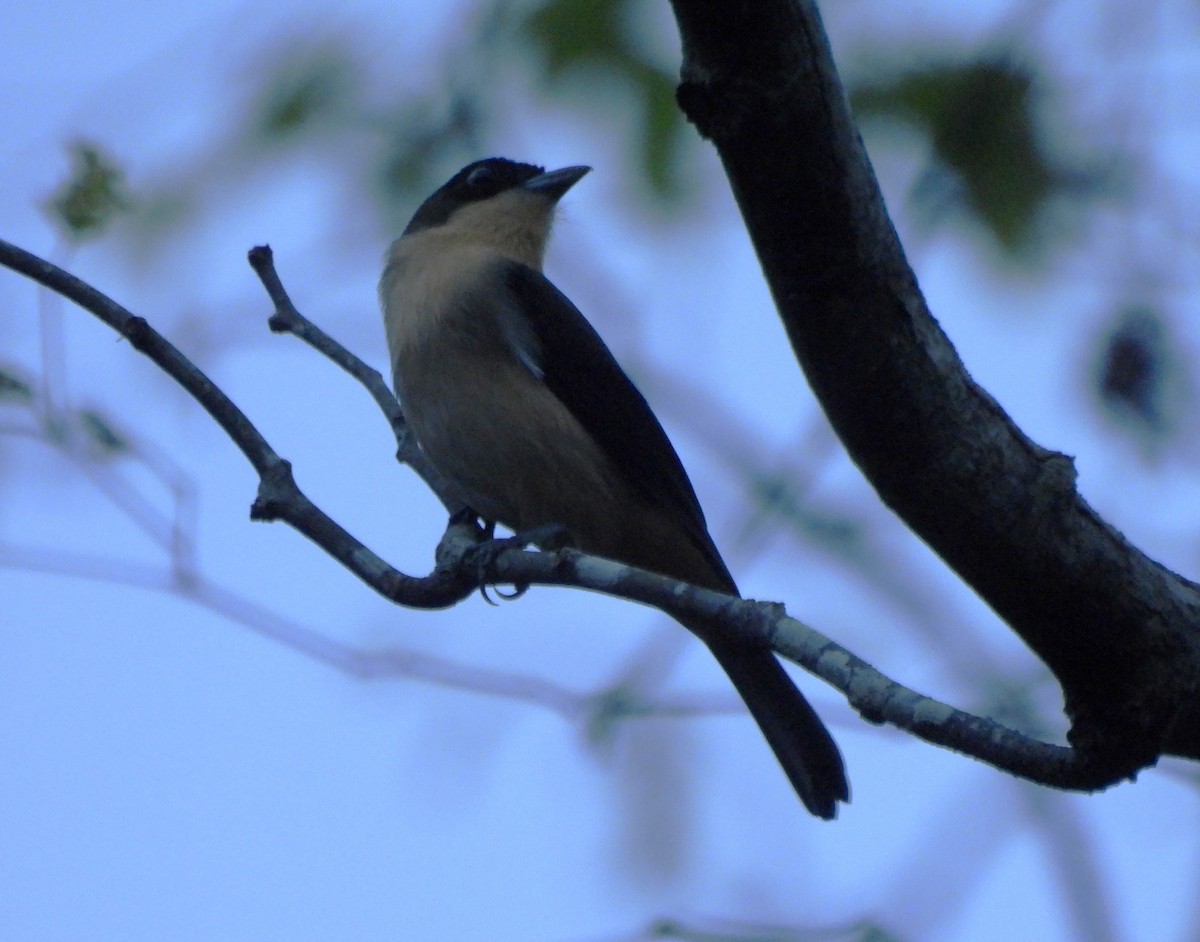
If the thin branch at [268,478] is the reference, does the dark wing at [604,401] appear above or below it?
above

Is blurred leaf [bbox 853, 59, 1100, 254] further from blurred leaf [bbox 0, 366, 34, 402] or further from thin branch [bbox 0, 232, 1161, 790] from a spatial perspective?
blurred leaf [bbox 0, 366, 34, 402]

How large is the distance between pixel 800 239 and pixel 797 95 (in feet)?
0.82

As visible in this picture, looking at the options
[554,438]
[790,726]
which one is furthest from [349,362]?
[790,726]

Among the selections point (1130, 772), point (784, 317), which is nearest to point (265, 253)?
point (784, 317)

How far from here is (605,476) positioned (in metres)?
5.16

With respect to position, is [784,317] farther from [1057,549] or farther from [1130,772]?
[1130,772]

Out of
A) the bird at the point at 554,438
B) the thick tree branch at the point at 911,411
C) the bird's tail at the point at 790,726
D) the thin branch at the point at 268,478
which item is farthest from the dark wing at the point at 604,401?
the thick tree branch at the point at 911,411

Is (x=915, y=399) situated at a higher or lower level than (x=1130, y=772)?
higher

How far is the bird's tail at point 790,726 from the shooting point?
454 cm

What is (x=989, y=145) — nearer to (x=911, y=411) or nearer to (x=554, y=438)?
(x=911, y=411)

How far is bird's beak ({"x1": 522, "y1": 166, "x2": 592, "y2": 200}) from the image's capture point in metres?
6.32

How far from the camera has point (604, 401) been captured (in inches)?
211

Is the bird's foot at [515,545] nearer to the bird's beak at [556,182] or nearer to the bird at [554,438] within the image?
the bird at [554,438]

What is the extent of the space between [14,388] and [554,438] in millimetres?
1765
